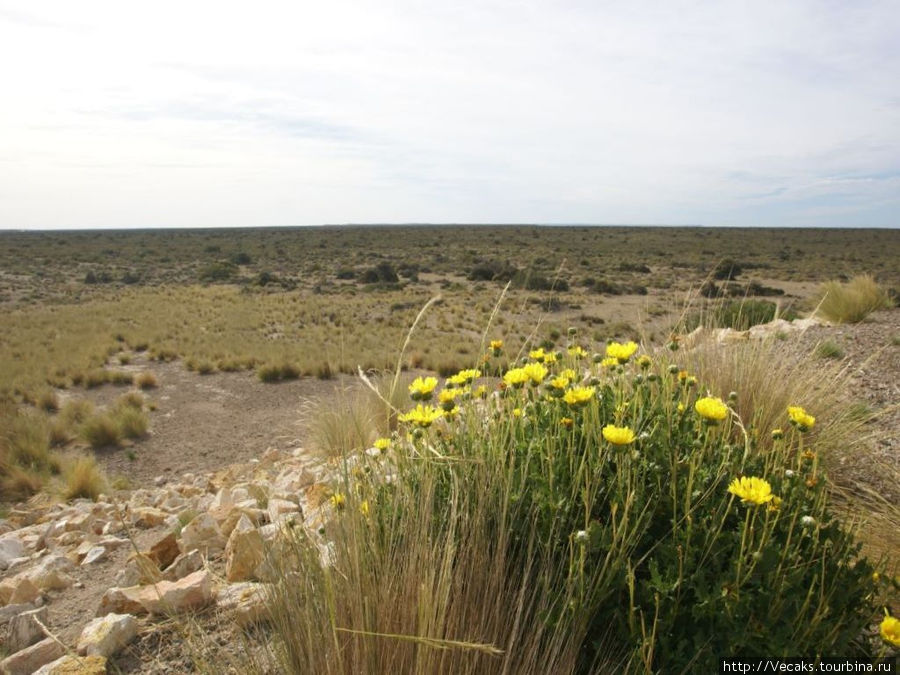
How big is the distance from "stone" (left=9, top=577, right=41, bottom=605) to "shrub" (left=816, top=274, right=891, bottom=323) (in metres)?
10.00

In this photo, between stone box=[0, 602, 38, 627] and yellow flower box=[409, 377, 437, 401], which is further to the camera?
stone box=[0, 602, 38, 627]

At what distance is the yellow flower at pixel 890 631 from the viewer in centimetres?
132

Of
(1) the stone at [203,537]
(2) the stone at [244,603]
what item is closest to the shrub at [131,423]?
(1) the stone at [203,537]

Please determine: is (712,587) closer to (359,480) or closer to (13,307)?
(359,480)

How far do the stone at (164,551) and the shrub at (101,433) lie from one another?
611cm

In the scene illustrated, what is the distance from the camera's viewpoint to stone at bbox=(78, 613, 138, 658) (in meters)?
2.11

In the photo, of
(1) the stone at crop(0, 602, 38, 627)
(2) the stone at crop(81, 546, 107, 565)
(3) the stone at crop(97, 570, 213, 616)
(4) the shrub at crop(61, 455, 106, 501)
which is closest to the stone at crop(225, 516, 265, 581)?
(3) the stone at crop(97, 570, 213, 616)

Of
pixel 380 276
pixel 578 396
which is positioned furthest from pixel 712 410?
pixel 380 276

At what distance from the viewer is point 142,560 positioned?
1.71m

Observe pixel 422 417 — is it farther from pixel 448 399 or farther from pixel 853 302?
pixel 853 302

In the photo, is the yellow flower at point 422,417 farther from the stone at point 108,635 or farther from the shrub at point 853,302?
the shrub at point 853,302

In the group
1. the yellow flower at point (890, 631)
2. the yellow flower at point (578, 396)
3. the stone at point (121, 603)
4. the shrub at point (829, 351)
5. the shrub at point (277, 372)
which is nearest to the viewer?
the yellow flower at point (890, 631)

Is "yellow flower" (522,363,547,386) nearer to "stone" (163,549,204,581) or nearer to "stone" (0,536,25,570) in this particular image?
"stone" (163,549,204,581)

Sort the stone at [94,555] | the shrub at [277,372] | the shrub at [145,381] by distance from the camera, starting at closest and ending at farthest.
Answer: the stone at [94,555] < the shrub at [145,381] < the shrub at [277,372]
